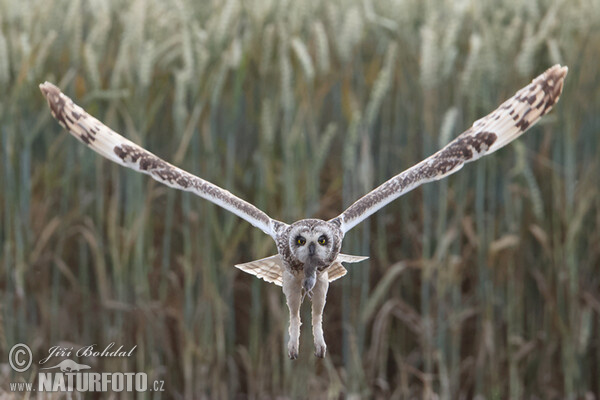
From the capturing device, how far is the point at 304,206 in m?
3.06

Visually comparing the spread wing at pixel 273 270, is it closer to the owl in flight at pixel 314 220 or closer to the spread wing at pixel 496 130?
the owl in flight at pixel 314 220

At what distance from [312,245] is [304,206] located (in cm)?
89

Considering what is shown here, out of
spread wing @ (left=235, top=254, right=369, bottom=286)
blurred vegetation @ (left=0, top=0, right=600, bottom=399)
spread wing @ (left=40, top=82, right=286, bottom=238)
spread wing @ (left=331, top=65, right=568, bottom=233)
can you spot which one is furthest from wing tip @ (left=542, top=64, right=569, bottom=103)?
spread wing @ (left=40, top=82, right=286, bottom=238)

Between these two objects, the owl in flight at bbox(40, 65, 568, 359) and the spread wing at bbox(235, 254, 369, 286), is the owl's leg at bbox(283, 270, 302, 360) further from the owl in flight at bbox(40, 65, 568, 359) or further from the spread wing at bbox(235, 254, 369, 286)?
the spread wing at bbox(235, 254, 369, 286)

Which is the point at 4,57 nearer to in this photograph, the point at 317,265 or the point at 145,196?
the point at 145,196

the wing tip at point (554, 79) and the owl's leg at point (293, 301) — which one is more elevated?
the wing tip at point (554, 79)

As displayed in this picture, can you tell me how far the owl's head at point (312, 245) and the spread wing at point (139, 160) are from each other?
0.36 feet

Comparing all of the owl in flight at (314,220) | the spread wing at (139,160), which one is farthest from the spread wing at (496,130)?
the spread wing at (139,160)

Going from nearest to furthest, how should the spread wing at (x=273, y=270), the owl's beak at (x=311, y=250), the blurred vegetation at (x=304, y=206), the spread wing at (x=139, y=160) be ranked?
the owl's beak at (x=311, y=250), the spread wing at (x=139, y=160), the spread wing at (x=273, y=270), the blurred vegetation at (x=304, y=206)

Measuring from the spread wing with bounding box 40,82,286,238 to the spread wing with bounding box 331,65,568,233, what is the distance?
0.34 metres

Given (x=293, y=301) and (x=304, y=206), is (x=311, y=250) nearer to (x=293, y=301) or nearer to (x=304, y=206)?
(x=293, y=301)

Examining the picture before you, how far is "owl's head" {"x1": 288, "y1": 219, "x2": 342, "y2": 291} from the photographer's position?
2164mm

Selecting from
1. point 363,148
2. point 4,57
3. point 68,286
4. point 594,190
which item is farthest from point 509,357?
point 4,57

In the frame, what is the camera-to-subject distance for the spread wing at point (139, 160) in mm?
2264
